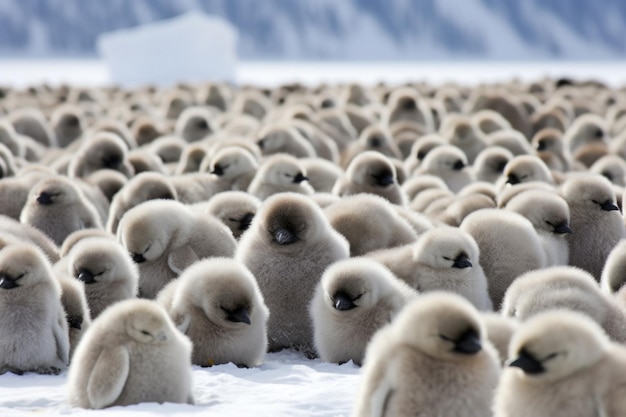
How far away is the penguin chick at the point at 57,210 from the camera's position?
305 inches

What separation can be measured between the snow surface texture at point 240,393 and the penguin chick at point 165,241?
1086 millimetres

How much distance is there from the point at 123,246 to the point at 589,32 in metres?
85.5

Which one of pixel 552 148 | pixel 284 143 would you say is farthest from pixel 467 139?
pixel 284 143

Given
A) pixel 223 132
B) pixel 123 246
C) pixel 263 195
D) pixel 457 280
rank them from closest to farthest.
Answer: pixel 457 280 < pixel 123 246 < pixel 263 195 < pixel 223 132

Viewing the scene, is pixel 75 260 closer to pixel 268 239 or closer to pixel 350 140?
pixel 268 239

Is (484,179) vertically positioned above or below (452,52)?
below

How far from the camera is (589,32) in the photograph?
286 feet

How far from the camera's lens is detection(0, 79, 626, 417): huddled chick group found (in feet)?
12.5

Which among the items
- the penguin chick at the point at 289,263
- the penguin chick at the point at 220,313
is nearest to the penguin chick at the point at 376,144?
the penguin chick at the point at 289,263

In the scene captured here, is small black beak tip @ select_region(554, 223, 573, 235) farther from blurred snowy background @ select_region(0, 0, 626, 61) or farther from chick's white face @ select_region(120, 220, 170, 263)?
blurred snowy background @ select_region(0, 0, 626, 61)

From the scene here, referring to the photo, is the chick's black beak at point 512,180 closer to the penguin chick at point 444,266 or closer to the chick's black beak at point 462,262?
the penguin chick at point 444,266

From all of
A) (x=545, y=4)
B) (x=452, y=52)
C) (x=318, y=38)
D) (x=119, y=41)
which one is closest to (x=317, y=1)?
(x=318, y=38)

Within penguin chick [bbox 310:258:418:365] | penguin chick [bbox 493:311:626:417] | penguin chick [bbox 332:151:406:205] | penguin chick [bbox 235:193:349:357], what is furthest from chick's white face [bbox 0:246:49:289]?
penguin chick [bbox 332:151:406:205]

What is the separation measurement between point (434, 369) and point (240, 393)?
110 centimetres
